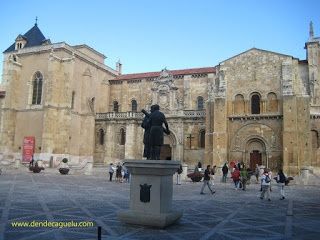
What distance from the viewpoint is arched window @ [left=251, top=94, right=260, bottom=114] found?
109ft

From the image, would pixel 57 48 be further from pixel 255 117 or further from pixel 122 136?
pixel 255 117

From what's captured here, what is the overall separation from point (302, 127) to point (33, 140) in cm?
2884

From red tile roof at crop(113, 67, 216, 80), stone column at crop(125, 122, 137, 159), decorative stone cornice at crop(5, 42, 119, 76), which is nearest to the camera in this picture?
decorative stone cornice at crop(5, 42, 119, 76)

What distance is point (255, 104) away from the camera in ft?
110

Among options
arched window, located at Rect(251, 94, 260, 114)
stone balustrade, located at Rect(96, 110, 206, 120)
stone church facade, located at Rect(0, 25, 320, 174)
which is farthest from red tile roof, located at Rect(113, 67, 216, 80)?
arched window, located at Rect(251, 94, 260, 114)

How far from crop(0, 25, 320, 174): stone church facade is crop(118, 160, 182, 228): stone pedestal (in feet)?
80.4

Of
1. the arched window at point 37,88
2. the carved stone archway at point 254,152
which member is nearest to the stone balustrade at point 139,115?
the carved stone archway at point 254,152

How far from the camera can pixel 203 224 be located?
8.29 meters

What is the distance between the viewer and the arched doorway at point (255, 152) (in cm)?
3222

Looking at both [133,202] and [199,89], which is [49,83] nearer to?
[199,89]

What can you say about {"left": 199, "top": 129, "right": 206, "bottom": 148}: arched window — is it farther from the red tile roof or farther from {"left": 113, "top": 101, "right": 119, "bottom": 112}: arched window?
{"left": 113, "top": 101, "right": 119, "bottom": 112}: arched window

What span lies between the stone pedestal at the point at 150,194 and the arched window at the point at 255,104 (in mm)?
26938

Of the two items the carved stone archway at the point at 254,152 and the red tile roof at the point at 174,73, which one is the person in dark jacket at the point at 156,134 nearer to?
the carved stone archway at the point at 254,152

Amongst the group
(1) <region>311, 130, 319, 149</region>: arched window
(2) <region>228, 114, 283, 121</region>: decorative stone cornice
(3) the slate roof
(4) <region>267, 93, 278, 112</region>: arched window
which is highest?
(3) the slate roof
